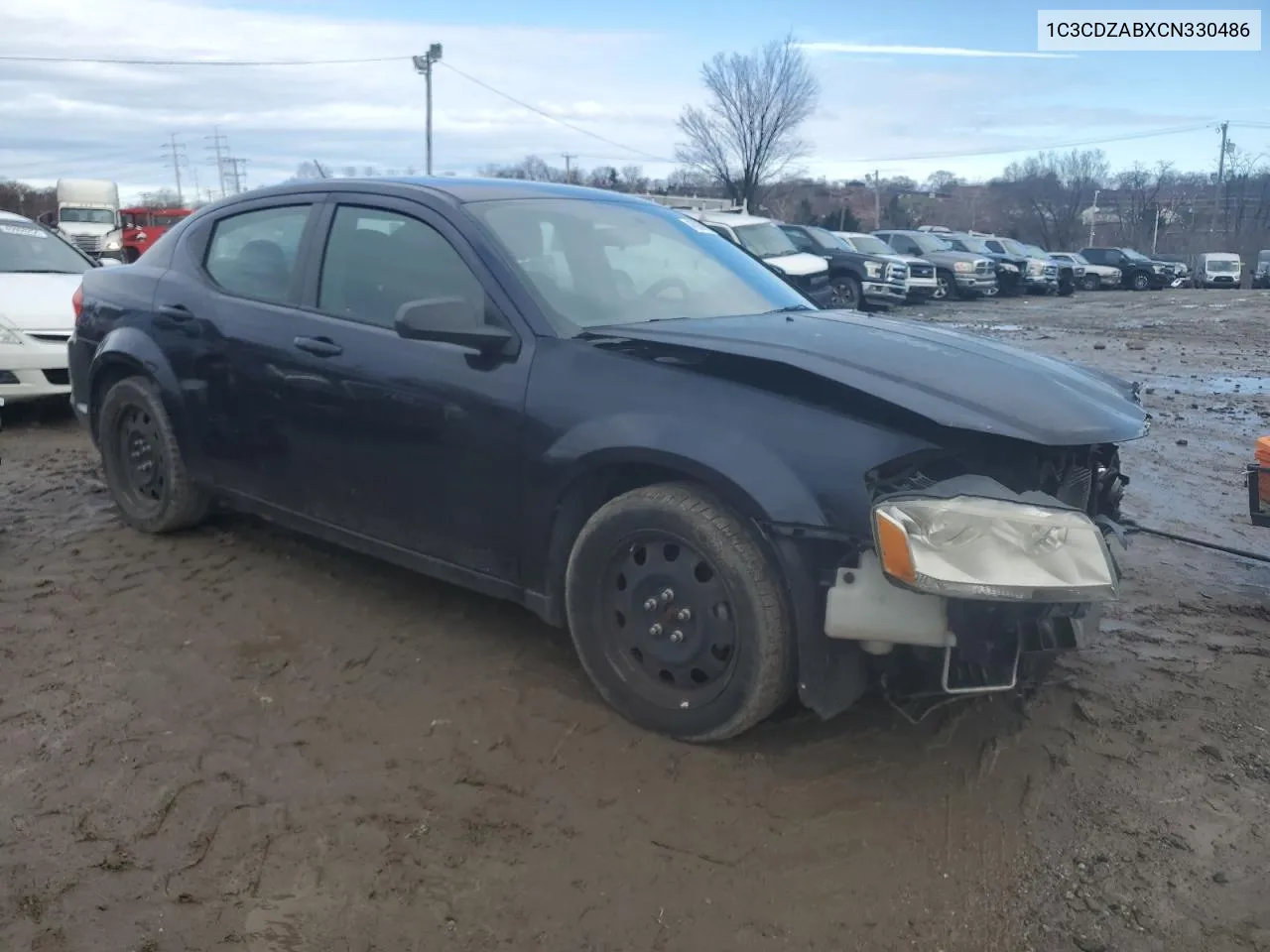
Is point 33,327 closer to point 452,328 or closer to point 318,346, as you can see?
point 318,346

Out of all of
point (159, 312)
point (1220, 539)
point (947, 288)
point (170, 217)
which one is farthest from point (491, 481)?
point (170, 217)

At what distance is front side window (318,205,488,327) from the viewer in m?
3.60

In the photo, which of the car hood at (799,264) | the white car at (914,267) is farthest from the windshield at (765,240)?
the white car at (914,267)

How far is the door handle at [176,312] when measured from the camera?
4.43m

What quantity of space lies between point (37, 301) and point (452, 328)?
587 centimetres

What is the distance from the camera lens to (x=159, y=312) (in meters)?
4.59

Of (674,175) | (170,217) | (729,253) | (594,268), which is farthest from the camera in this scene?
(674,175)

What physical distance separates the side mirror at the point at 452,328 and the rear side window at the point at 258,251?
104cm

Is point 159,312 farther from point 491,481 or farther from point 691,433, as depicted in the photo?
point 691,433

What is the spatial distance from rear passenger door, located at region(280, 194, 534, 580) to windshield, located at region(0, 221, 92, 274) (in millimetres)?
5785

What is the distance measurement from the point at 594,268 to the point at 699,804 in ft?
6.18

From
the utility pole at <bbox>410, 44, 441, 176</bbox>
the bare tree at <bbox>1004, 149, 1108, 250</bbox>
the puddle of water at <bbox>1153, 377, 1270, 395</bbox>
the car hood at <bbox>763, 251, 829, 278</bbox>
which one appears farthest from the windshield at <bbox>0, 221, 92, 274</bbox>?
the bare tree at <bbox>1004, 149, 1108, 250</bbox>

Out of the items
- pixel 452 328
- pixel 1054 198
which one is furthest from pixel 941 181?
pixel 452 328

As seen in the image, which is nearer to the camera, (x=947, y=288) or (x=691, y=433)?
(x=691, y=433)
